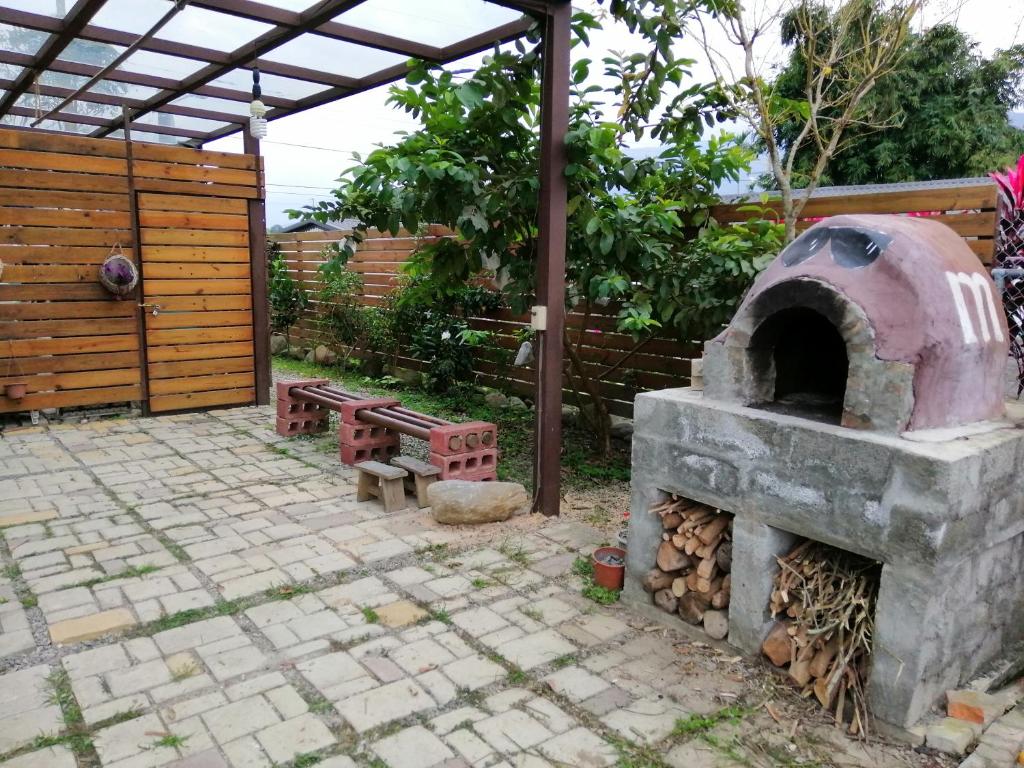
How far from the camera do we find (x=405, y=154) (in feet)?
15.8

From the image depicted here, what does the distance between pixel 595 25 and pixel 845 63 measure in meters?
2.25

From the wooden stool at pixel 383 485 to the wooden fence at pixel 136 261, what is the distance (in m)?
3.76

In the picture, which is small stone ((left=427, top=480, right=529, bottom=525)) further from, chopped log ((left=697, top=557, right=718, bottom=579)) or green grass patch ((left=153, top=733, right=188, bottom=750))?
green grass patch ((left=153, top=733, right=188, bottom=750))

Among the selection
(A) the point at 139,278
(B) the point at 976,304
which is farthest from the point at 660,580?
(A) the point at 139,278

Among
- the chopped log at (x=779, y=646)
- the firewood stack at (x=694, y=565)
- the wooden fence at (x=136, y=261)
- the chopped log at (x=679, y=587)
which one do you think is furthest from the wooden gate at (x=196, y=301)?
the chopped log at (x=779, y=646)

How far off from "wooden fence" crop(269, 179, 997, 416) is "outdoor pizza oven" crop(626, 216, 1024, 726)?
132 centimetres

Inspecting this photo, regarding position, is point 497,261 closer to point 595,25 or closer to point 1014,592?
point 595,25

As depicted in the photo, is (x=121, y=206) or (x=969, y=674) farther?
(x=121, y=206)

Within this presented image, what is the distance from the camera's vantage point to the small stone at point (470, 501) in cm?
440

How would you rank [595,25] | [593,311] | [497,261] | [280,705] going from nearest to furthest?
[280,705] < [595,25] < [497,261] < [593,311]

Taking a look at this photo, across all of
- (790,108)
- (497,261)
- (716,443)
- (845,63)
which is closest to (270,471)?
(497,261)

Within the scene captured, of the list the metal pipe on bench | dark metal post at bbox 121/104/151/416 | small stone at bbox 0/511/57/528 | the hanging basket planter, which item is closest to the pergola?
A: dark metal post at bbox 121/104/151/416

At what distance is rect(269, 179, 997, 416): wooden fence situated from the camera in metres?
4.09

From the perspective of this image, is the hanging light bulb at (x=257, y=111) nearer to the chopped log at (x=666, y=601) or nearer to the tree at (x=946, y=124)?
the chopped log at (x=666, y=601)
